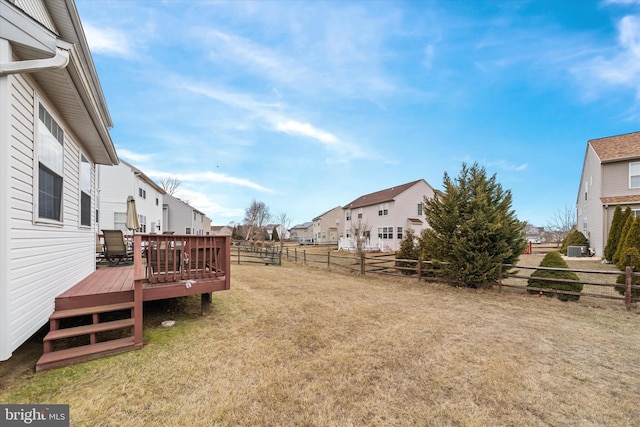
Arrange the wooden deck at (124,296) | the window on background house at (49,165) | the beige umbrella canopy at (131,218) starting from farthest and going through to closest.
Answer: the beige umbrella canopy at (131,218), the window on background house at (49,165), the wooden deck at (124,296)

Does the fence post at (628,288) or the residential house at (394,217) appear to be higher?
the residential house at (394,217)

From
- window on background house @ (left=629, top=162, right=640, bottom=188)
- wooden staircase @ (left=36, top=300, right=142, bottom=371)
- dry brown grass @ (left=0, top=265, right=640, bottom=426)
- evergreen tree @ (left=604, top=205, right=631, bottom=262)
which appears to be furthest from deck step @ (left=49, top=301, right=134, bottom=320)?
window on background house @ (left=629, top=162, right=640, bottom=188)

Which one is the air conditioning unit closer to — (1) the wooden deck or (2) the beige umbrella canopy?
(1) the wooden deck

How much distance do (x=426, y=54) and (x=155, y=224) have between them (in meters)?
23.7

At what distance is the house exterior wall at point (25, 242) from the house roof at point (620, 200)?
23213 millimetres

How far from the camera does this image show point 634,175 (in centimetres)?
1506

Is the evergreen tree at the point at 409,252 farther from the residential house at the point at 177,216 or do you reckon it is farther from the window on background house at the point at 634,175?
the residential house at the point at 177,216

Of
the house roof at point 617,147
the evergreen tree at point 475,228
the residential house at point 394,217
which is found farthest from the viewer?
the residential house at point 394,217

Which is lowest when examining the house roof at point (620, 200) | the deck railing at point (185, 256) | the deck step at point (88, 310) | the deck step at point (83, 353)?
the deck step at point (83, 353)

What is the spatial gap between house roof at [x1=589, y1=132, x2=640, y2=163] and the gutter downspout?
23.2 meters

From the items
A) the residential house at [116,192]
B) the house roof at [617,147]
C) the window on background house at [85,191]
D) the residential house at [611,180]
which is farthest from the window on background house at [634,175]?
the residential house at [116,192]

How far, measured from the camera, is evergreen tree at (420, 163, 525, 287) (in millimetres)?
8312

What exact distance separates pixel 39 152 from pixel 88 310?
232 centimetres

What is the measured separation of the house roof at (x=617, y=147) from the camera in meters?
15.1
